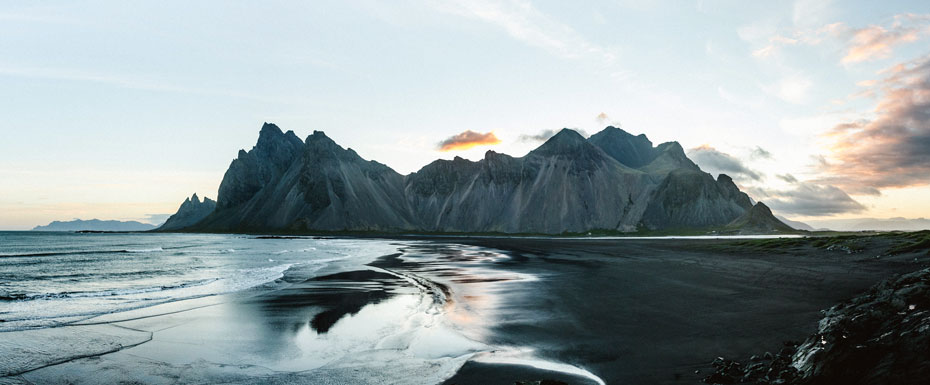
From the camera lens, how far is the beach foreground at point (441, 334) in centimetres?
929

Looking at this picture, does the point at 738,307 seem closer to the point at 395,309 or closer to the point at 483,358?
the point at 483,358

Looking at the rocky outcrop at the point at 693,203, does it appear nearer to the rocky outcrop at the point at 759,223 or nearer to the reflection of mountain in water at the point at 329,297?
the rocky outcrop at the point at 759,223

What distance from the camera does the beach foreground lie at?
30.5 feet

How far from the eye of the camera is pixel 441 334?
1285cm

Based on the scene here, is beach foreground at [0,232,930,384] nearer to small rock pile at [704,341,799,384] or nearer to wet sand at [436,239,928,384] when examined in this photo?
wet sand at [436,239,928,384]

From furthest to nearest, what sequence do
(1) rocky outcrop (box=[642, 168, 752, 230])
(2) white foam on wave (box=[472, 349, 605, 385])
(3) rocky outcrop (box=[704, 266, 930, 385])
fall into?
(1) rocky outcrop (box=[642, 168, 752, 230]) → (2) white foam on wave (box=[472, 349, 605, 385]) → (3) rocky outcrop (box=[704, 266, 930, 385])

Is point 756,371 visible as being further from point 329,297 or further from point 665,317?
→ point 329,297

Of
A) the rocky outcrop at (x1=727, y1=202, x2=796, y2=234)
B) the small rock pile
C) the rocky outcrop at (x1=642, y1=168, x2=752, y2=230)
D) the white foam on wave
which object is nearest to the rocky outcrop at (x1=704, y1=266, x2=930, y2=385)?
the small rock pile

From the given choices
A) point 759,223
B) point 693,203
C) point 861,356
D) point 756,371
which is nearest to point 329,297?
point 756,371

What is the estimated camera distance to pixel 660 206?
181250 millimetres

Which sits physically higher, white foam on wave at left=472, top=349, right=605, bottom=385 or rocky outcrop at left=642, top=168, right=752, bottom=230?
rocky outcrop at left=642, top=168, right=752, bottom=230

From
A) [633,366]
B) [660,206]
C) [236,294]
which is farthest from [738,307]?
[660,206]

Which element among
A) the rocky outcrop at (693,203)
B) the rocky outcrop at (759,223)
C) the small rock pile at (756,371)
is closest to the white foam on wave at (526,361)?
the small rock pile at (756,371)

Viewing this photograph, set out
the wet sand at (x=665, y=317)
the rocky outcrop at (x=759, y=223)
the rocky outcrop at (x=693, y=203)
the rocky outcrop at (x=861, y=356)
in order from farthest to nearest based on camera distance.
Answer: the rocky outcrop at (x=693, y=203)
the rocky outcrop at (x=759, y=223)
the wet sand at (x=665, y=317)
the rocky outcrop at (x=861, y=356)
